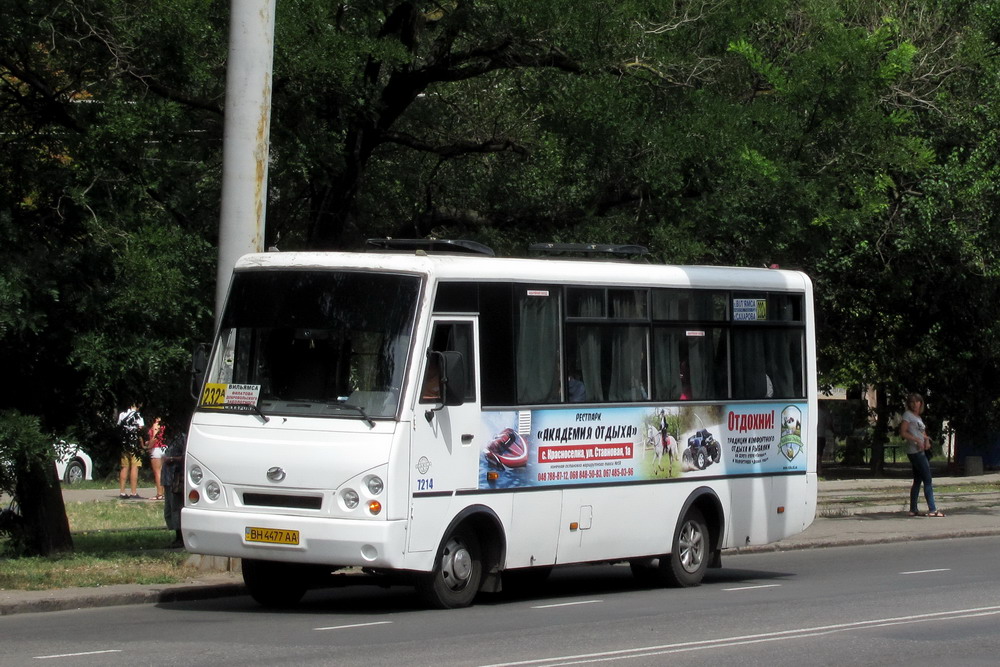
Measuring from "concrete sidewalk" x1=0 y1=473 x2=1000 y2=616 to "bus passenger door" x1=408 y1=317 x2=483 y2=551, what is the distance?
258cm

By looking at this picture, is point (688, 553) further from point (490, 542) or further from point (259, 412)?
point (259, 412)

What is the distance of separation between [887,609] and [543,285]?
389 cm

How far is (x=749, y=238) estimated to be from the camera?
19.0 metres

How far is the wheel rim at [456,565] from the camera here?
39.7 feet

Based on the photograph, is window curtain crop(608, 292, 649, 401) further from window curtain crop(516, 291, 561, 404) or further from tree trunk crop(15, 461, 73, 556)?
tree trunk crop(15, 461, 73, 556)

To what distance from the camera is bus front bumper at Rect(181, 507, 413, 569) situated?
11281 mm

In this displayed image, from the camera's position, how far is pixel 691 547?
14453mm

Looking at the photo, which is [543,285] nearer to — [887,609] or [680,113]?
[887,609]

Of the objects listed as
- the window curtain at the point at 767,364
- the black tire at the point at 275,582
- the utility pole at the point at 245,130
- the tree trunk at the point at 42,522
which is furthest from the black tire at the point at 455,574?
the tree trunk at the point at 42,522

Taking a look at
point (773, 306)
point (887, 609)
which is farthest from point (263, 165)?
point (887, 609)

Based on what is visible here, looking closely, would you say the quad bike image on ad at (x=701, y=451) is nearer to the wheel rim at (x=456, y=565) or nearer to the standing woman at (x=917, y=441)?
the wheel rim at (x=456, y=565)

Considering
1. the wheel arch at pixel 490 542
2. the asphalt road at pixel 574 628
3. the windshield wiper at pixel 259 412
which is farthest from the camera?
the wheel arch at pixel 490 542

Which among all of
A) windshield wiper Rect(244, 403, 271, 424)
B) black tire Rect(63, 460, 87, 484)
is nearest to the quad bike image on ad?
windshield wiper Rect(244, 403, 271, 424)

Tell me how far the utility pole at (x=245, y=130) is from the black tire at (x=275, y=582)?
2871mm
